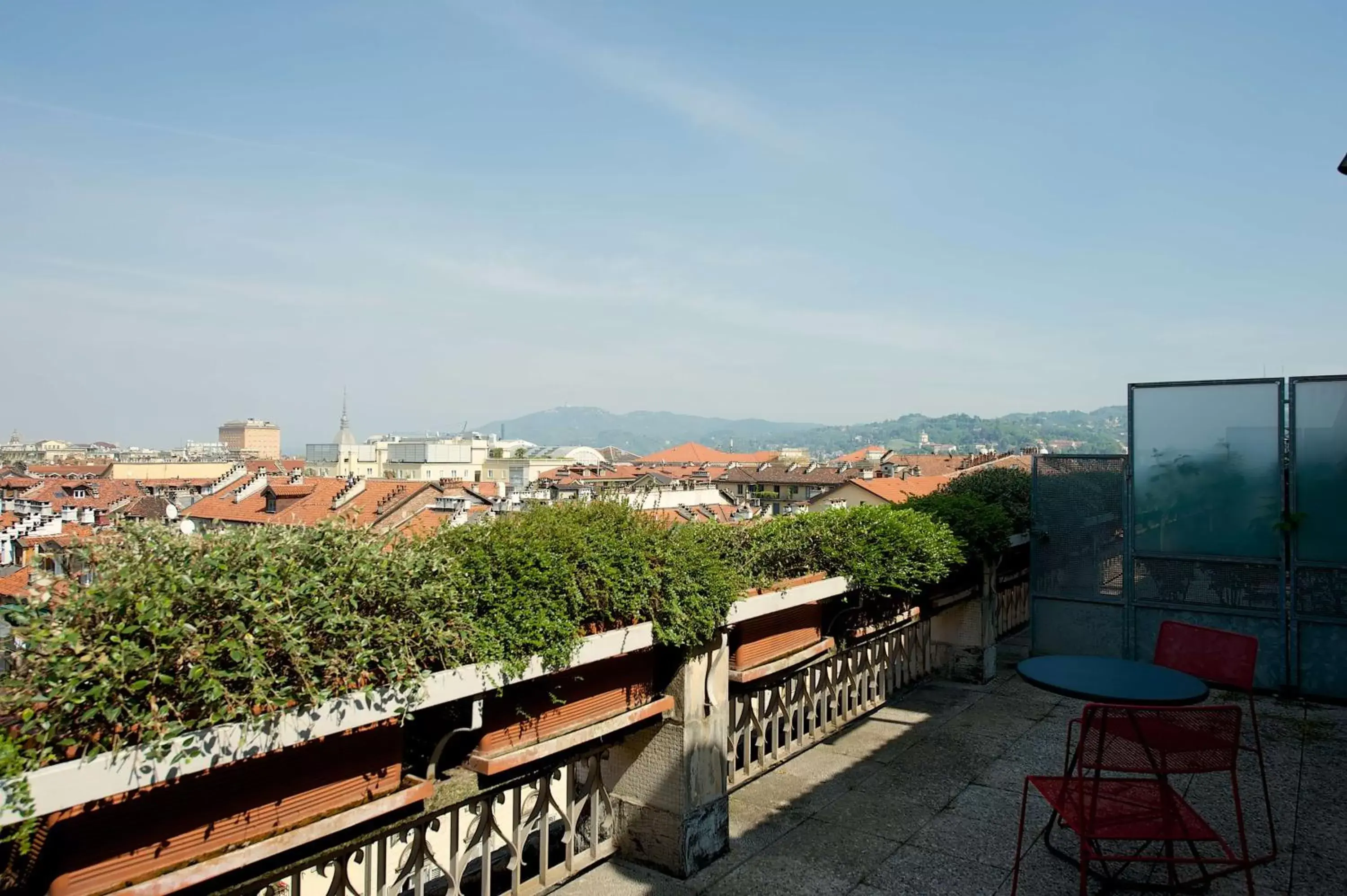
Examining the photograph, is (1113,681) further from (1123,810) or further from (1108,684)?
(1123,810)

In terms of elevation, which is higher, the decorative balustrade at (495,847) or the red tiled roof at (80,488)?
the decorative balustrade at (495,847)

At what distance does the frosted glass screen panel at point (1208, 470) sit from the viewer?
652 cm

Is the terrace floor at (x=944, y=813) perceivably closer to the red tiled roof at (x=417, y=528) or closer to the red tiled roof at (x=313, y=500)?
the red tiled roof at (x=417, y=528)

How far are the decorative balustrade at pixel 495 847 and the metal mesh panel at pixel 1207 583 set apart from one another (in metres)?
5.40

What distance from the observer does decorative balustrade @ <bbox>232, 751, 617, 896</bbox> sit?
254 centimetres

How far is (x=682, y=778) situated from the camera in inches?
142

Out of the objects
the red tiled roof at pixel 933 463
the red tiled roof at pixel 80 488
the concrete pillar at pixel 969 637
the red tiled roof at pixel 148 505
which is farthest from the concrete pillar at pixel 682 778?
the red tiled roof at pixel 933 463

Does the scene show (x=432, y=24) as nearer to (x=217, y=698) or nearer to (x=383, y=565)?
(x=383, y=565)

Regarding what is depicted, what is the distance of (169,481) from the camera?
66312mm

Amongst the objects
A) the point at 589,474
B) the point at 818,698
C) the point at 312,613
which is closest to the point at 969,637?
the point at 818,698

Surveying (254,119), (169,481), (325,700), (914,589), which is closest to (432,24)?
(254,119)

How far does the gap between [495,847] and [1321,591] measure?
20.9 feet

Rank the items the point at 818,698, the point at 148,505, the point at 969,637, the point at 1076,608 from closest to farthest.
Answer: the point at 818,698
the point at 969,637
the point at 1076,608
the point at 148,505

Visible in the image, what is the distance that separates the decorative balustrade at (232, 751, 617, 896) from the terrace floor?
18cm
